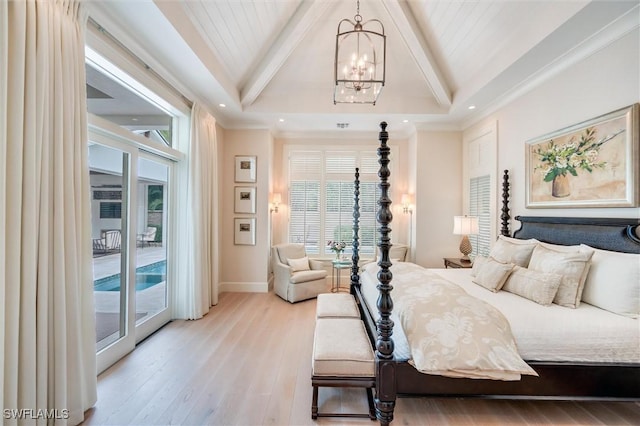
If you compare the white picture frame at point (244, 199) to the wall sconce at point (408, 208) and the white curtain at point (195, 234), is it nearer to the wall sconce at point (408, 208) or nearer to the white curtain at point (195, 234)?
the white curtain at point (195, 234)

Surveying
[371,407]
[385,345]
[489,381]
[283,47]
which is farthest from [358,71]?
[371,407]

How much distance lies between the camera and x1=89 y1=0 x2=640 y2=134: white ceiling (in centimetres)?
246

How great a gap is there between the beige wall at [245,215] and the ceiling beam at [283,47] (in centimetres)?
85

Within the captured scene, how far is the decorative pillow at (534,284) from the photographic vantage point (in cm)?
231

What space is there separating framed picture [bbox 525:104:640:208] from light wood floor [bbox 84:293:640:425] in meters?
1.76

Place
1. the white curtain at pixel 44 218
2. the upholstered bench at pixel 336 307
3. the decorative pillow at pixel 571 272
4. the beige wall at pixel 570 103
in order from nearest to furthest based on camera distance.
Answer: the white curtain at pixel 44 218
the decorative pillow at pixel 571 272
the beige wall at pixel 570 103
the upholstered bench at pixel 336 307

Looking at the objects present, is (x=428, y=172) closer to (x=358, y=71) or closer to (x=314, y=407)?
(x=358, y=71)

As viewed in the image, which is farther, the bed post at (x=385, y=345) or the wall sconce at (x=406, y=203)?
the wall sconce at (x=406, y=203)

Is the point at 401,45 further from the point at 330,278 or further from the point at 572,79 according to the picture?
the point at 330,278

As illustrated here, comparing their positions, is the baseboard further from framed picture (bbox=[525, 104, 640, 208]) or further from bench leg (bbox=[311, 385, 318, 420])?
framed picture (bbox=[525, 104, 640, 208])

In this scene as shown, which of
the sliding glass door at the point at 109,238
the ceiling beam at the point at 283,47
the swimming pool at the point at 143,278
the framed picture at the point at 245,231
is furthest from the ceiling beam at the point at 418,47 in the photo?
the swimming pool at the point at 143,278

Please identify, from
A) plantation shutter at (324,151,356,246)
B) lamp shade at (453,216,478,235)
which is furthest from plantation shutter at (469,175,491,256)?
plantation shutter at (324,151,356,246)

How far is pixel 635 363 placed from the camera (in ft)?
6.42

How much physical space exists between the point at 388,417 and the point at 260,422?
0.91m
